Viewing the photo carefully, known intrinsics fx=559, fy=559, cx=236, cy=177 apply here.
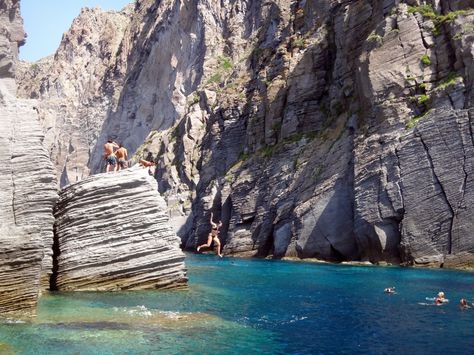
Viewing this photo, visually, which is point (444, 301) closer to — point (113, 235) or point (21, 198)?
point (113, 235)

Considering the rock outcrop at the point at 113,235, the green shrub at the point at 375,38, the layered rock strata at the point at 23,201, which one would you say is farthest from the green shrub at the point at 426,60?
the layered rock strata at the point at 23,201

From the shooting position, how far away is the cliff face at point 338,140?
149ft

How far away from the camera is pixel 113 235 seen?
1058 inches

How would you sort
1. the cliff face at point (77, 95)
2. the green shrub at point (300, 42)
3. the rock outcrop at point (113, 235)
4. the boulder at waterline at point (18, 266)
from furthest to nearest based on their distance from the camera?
the cliff face at point (77, 95) < the green shrub at point (300, 42) < the rock outcrop at point (113, 235) < the boulder at waterline at point (18, 266)

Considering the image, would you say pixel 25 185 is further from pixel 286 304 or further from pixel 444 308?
pixel 444 308

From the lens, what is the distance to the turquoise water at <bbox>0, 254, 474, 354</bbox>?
54.8ft

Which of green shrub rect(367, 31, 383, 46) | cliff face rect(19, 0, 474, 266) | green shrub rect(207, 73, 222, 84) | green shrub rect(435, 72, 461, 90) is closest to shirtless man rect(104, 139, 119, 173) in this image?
cliff face rect(19, 0, 474, 266)

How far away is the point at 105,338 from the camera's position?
1694 centimetres

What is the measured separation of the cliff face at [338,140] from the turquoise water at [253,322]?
550 inches

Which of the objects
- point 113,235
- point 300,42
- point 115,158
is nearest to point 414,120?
point 115,158

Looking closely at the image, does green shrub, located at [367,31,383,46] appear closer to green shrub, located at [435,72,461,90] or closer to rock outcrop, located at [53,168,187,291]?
green shrub, located at [435,72,461,90]

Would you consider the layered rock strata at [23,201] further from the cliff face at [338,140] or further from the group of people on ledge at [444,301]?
the cliff face at [338,140]

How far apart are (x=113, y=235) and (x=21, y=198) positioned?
7.19 meters

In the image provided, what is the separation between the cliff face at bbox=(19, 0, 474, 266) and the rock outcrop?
2533 cm
